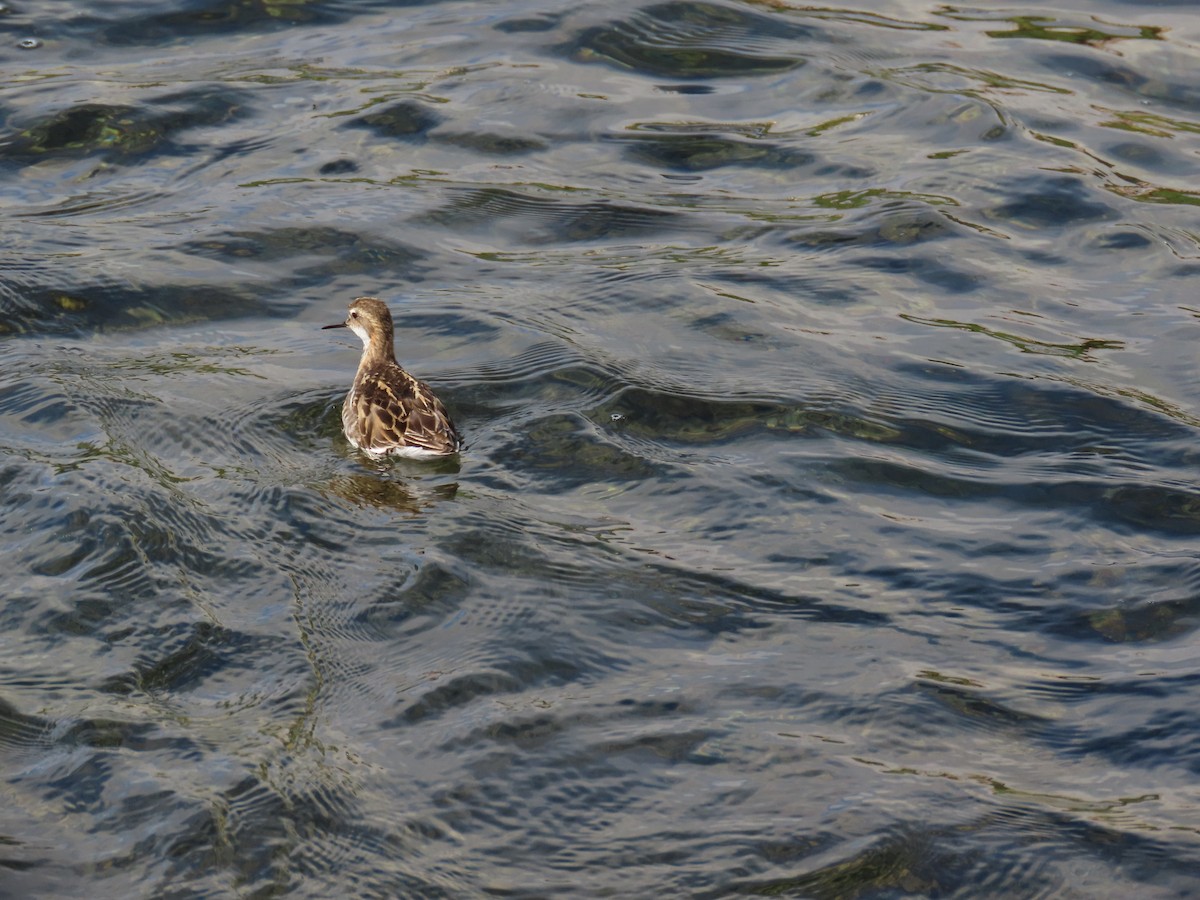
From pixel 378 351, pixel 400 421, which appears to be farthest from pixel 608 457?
pixel 378 351

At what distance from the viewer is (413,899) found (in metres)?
5.70

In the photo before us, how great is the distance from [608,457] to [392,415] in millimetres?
1310

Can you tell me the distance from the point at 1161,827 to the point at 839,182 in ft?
24.7

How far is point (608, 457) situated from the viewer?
8.96m

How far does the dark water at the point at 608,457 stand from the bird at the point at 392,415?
0.18 metres

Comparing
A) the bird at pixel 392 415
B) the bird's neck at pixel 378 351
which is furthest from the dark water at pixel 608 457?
the bird's neck at pixel 378 351

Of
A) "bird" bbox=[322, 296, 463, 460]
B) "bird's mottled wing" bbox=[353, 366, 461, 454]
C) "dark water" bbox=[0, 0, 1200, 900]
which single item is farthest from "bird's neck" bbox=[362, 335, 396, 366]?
"dark water" bbox=[0, 0, 1200, 900]

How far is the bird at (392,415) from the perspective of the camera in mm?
9008

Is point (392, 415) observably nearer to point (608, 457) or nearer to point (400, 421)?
point (400, 421)

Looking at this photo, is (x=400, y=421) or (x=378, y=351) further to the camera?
(x=378, y=351)

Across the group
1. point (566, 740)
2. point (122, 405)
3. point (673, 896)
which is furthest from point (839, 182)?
point (673, 896)

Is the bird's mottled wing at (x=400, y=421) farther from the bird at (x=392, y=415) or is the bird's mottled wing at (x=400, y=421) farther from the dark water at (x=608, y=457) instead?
the dark water at (x=608, y=457)

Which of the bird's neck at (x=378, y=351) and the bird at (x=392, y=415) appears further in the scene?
the bird's neck at (x=378, y=351)

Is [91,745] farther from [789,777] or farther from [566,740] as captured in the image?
[789,777]
